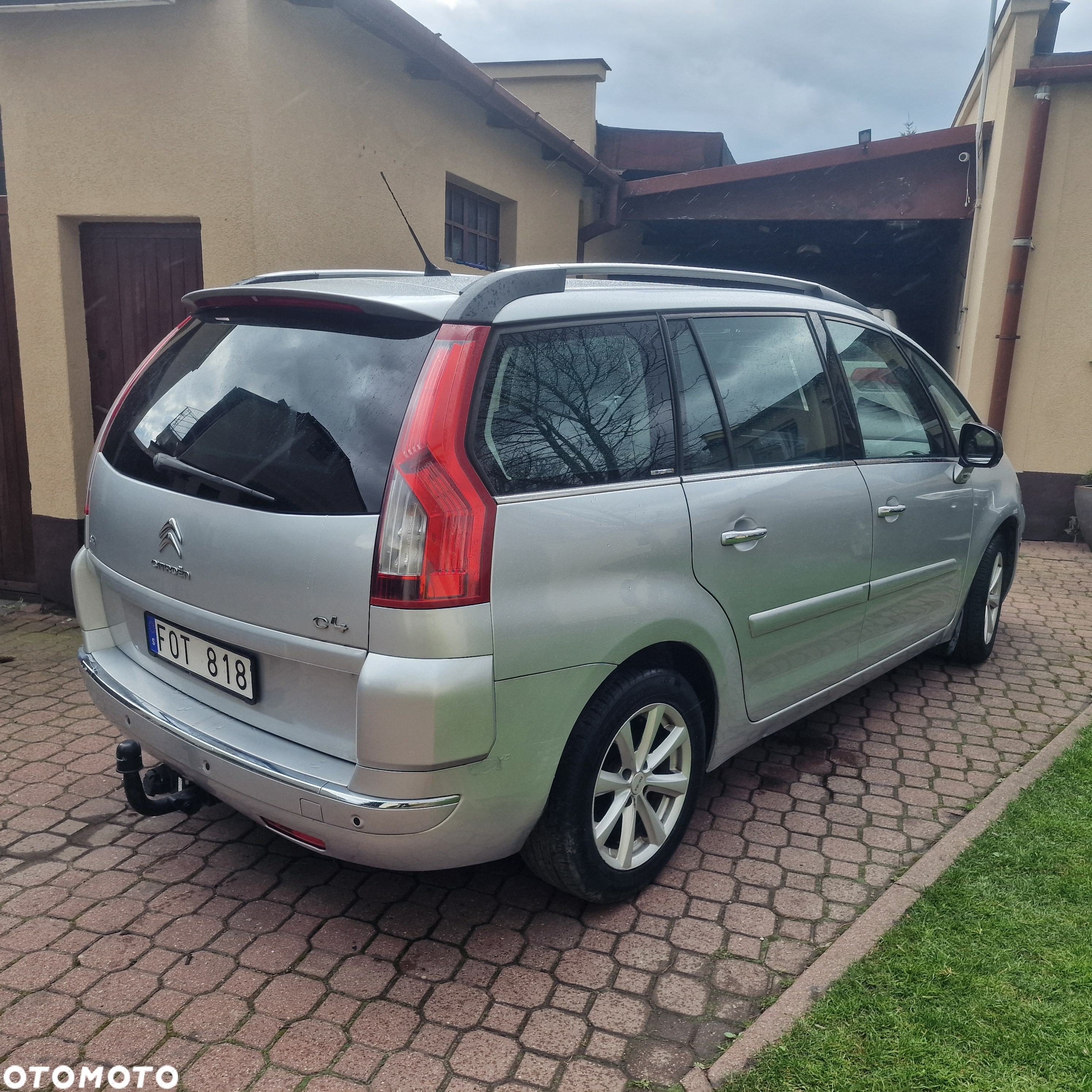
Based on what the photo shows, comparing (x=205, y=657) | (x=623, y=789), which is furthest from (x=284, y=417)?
(x=623, y=789)

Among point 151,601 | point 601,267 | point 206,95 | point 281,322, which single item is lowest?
point 151,601

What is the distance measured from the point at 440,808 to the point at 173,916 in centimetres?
110

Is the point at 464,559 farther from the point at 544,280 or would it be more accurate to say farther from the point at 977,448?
the point at 977,448

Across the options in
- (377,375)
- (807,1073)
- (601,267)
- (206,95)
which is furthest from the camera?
(206,95)

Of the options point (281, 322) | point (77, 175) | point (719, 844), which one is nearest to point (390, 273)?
point (281, 322)

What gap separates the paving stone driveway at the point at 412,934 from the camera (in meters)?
2.31

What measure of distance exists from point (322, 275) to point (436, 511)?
1.37 meters

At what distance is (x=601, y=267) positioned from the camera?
298cm

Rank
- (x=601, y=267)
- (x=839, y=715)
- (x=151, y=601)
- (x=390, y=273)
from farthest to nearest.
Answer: (x=839, y=715)
(x=390, y=273)
(x=601, y=267)
(x=151, y=601)

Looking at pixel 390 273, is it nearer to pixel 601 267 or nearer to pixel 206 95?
pixel 601 267

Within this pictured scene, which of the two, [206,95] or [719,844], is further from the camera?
[206,95]

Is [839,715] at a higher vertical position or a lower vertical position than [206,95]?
lower

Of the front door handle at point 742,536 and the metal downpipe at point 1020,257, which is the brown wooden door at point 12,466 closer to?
the front door handle at point 742,536

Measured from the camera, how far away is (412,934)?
2779 mm
